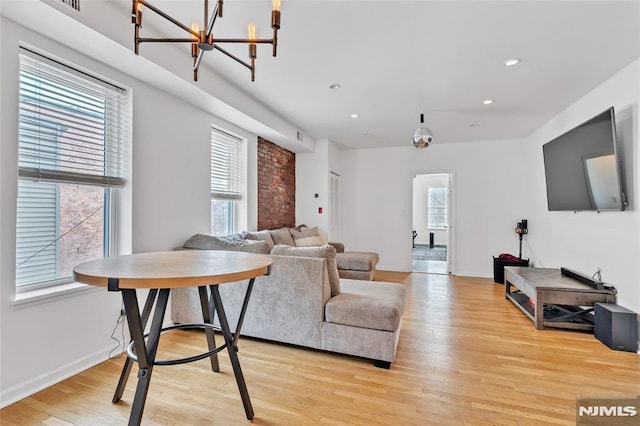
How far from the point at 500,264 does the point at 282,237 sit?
370 centimetres

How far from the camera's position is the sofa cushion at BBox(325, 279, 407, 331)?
221 centimetres

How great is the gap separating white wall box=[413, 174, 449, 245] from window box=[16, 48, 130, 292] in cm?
933

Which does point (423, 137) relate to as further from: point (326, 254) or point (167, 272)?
point (167, 272)

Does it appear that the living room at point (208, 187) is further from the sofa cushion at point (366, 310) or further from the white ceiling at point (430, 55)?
the sofa cushion at point (366, 310)

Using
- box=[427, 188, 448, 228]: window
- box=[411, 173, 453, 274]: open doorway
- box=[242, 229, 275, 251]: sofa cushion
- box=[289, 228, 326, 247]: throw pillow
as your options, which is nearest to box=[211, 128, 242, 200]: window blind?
box=[242, 229, 275, 251]: sofa cushion

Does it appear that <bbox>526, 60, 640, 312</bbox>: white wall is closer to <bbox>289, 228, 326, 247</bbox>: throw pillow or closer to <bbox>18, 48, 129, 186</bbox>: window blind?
<bbox>289, 228, 326, 247</bbox>: throw pillow

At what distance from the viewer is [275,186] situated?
5.05 metres

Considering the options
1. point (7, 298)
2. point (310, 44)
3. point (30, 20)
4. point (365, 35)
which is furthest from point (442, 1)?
point (7, 298)

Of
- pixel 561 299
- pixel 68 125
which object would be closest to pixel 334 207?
pixel 561 299

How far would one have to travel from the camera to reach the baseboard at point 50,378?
178 centimetres

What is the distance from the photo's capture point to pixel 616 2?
1.93 meters

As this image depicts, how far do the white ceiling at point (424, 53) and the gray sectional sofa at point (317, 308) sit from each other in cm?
167

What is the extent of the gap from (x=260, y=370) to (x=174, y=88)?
2.58 m

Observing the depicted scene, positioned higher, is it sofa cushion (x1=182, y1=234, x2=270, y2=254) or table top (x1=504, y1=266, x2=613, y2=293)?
sofa cushion (x1=182, y1=234, x2=270, y2=254)
